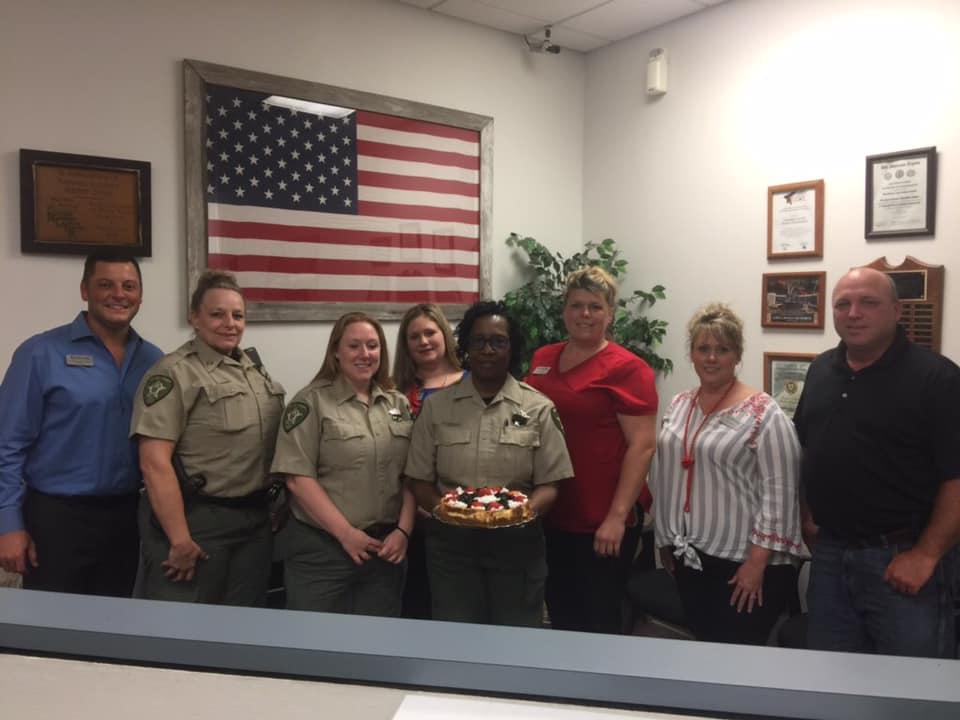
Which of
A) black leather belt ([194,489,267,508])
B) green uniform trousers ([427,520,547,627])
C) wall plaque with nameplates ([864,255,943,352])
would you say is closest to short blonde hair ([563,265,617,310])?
green uniform trousers ([427,520,547,627])

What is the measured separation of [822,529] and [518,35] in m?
3.37

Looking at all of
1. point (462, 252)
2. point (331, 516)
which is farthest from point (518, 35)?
point (331, 516)

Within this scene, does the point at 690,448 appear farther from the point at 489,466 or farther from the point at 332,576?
the point at 332,576

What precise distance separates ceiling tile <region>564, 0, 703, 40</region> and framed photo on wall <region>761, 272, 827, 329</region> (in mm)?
1510

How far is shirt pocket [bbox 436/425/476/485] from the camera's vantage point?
2213 mm

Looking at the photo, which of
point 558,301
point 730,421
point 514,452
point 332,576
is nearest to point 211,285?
point 332,576

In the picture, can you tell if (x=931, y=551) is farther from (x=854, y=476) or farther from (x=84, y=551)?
(x=84, y=551)

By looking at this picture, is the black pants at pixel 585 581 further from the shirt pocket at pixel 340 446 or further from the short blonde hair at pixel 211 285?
the short blonde hair at pixel 211 285

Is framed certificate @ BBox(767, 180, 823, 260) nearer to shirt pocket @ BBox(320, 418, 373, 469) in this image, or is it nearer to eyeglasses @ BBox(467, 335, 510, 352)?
eyeglasses @ BBox(467, 335, 510, 352)

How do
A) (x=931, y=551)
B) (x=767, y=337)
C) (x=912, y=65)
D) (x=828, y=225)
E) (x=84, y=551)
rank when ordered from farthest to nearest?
(x=767, y=337), (x=828, y=225), (x=912, y=65), (x=84, y=551), (x=931, y=551)

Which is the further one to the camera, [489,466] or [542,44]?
[542,44]

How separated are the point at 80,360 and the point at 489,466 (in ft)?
4.26

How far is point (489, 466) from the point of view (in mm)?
2207

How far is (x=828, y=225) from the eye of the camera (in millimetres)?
3539
